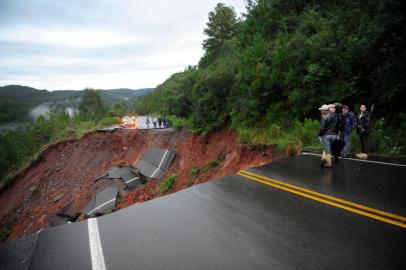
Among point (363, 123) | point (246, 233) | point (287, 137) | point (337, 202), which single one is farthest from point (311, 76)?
point (246, 233)

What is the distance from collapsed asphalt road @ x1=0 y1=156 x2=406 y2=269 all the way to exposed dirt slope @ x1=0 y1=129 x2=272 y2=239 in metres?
8.96

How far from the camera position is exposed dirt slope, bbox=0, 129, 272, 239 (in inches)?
797

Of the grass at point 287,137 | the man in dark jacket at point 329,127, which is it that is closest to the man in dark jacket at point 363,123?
the grass at point 287,137

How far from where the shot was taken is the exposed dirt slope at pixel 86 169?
20234 millimetres

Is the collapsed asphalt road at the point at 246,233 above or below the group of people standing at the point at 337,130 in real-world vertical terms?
below

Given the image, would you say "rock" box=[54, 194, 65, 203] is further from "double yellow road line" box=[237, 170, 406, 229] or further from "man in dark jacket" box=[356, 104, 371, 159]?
"man in dark jacket" box=[356, 104, 371, 159]

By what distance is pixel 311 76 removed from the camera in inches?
513

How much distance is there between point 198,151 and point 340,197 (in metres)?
17.1

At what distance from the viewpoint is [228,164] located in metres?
14.9

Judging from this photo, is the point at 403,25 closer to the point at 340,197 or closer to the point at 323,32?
the point at 323,32

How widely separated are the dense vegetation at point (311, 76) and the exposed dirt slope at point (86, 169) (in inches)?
87.8

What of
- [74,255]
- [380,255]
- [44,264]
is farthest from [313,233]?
[44,264]

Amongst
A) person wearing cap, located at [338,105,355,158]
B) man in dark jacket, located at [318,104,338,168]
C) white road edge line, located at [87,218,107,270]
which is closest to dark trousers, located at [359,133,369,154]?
person wearing cap, located at [338,105,355,158]

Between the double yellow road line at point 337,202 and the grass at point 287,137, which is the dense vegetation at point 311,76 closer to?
the grass at point 287,137
